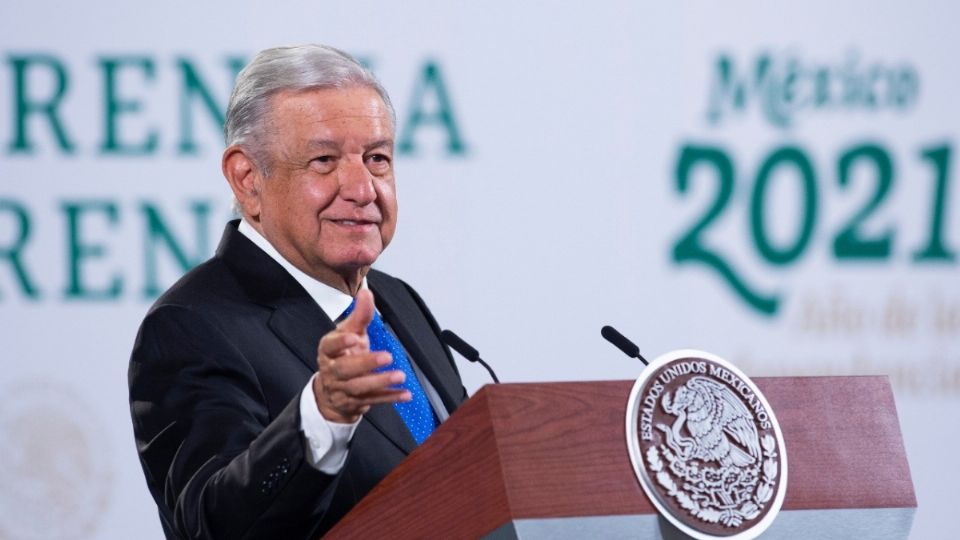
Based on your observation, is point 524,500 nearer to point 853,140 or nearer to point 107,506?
point 107,506

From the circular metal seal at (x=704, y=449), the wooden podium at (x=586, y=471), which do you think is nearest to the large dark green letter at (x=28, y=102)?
the wooden podium at (x=586, y=471)

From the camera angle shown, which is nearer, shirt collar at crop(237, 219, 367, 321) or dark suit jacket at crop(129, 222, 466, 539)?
dark suit jacket at crop(129, 222, 466, 539)

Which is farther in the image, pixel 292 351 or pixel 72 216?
pixel 72 216

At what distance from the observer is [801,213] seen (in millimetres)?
4086

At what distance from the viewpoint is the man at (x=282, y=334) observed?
184cm

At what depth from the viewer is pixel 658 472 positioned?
65.2 inches

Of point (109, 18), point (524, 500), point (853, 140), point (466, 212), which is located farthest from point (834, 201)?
point (524, 500)

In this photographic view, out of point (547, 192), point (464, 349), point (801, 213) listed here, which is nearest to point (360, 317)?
point (464, 349)

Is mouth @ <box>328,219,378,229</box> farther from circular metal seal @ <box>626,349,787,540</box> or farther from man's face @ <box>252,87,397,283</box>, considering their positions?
circular metal seal @ <box>626,349,787,540</box>

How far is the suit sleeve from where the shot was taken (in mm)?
1802

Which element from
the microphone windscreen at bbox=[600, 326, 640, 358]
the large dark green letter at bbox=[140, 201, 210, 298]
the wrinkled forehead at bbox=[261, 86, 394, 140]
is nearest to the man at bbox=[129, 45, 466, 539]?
the wrinkled forehead at bbox=[261, 86, 394, 140]

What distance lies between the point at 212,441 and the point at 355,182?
0.56 metres

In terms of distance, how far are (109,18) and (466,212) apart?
106 cm

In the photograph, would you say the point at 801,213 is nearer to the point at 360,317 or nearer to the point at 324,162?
the point at 324,162
